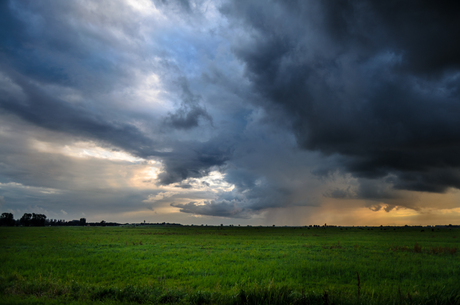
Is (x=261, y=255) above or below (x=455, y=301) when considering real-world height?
below

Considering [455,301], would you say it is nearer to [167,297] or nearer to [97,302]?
[167,297]

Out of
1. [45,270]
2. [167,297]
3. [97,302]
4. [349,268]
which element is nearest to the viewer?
[97,302]

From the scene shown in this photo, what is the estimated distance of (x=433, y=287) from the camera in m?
15.6

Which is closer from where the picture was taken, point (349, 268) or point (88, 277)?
point (88, 277)

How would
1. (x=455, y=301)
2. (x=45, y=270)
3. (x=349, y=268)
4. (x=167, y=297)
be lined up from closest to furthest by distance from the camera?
(x=455, y=301) → (x=167, y=297) → (x=45, y=270) → (x=349, y=268)

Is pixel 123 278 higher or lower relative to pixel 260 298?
lower

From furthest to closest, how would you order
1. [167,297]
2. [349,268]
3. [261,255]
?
1. [261,255]
2. [349,268]
3. [167,297]

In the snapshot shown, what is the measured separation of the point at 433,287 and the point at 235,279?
12.7 metres

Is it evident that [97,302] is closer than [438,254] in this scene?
Yes

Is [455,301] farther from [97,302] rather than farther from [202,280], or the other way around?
[97,302]

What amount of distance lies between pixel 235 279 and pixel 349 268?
11.0m

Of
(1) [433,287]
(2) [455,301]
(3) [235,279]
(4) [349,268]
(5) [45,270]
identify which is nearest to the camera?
(2) [455,301]

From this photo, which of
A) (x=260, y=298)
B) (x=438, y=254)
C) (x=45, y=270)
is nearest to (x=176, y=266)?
(x=45, y=270)

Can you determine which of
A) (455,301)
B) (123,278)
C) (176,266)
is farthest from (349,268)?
(123,278)
